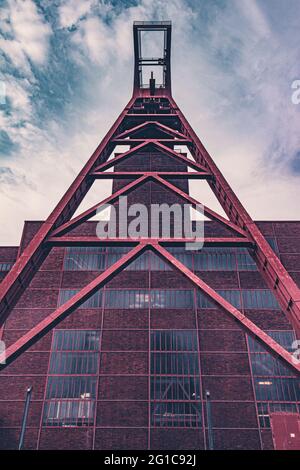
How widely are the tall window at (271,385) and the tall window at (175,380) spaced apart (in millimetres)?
3258

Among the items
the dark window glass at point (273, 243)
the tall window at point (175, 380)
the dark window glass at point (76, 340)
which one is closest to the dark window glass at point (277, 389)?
the tall window at point (175, 380)

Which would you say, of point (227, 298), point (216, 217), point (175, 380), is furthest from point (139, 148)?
point (175, 380)

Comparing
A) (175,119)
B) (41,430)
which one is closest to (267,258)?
(175,119)

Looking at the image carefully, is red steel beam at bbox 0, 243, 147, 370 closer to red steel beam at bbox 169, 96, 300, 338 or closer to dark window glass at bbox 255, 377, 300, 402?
red steel beam at bbox 169, 96, 300, 338

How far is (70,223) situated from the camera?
7.39 m

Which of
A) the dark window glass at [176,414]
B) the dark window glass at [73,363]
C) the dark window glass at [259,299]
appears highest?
the dark window glass at [259,299]

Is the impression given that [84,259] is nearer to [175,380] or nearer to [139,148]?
[175,380]

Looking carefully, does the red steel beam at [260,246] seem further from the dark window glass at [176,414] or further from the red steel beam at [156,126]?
the dark window glass at [176,414]

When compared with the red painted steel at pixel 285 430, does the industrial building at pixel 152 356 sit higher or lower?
higher

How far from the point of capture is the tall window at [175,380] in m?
15.7

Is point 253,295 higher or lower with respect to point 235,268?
lower

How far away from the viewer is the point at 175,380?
16.5 m

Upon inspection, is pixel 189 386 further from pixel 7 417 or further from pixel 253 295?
pixel 7 417
